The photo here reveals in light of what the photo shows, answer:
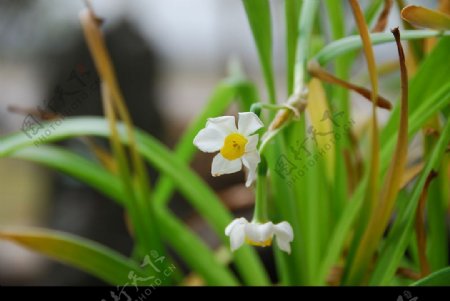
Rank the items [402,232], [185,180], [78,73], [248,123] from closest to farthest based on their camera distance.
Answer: [248,123] → [402,232] → [185,180] → [78,73]

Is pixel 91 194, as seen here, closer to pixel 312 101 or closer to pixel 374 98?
pixel 312 101

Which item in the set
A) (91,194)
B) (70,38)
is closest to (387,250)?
(91,194)

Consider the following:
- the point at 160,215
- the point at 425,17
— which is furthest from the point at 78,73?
the point at 425,17

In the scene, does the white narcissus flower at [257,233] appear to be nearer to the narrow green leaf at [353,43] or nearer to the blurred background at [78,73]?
the narrow green leaf at [353,43]

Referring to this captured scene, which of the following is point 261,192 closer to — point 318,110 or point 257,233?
point 257,233

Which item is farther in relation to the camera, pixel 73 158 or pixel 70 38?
pixel 70 38
